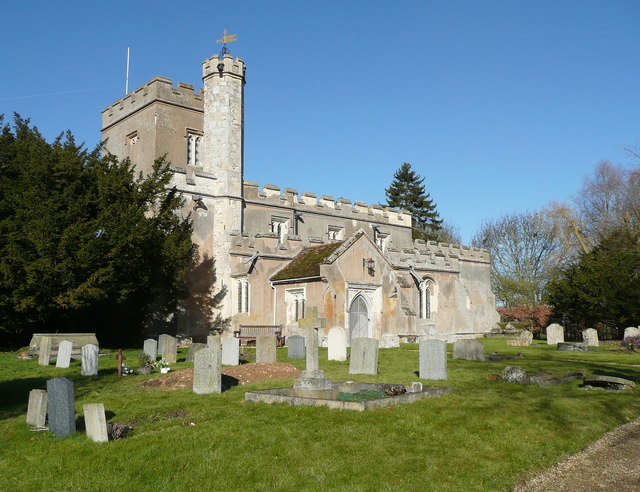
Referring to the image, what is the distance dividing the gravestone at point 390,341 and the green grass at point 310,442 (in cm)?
1328

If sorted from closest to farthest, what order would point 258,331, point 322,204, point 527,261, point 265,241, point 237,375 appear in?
point 237,375
point 258,331
point 265,241
point 322,204
point 527,261

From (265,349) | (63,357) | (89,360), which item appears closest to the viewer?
(89,360)

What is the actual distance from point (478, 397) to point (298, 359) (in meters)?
7.69

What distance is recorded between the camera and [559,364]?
1617 cm

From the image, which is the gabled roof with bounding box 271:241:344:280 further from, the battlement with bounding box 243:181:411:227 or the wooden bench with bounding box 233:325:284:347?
the battlement with bounding box 243:181:411:227

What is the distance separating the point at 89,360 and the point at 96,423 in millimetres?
6733

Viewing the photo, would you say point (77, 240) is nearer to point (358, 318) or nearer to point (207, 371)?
point (207, 371)

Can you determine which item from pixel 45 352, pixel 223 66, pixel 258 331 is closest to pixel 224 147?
pixel 223 66

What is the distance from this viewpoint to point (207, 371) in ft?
36.7

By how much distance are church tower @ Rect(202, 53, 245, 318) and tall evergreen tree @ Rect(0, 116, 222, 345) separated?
108 inches

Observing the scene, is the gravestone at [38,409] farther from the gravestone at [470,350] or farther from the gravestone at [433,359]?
the gravestone at [470,350]

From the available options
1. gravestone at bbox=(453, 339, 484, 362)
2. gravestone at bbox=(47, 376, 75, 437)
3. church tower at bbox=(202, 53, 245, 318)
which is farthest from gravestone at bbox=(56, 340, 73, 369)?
church tower at bbox=(202, 53, 245, 318)

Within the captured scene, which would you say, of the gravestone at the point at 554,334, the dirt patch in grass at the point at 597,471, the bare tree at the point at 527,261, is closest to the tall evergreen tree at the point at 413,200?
the bare tree at the point at 527,261

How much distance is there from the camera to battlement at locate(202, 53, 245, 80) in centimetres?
2831
